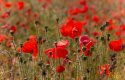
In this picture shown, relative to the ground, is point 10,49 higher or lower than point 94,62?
higher

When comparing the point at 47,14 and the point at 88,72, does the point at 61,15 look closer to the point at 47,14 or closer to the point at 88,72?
the point at 47,14

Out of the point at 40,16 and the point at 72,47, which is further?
the point at 40,16

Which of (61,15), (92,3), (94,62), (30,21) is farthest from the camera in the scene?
(92,3)

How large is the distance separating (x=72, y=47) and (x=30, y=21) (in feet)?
10.1

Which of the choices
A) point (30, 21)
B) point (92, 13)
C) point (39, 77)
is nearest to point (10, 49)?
point (39, 77)

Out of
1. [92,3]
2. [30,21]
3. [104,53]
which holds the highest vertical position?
[92,3]

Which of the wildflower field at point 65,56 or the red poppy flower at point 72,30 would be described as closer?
the wildflower field at point 65,56

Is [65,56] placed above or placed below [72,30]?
below

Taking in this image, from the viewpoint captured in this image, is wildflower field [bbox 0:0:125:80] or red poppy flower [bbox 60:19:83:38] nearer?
wildflower field [bbox 0:0:125:80]

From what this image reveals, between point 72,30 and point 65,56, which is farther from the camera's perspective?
point 72,30

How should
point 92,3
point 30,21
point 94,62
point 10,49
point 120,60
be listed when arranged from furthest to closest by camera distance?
point 92,3 < point 30,21 < point 10,49 < point 120,60 < point 94,62

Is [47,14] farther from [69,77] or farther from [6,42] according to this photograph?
[69,77]

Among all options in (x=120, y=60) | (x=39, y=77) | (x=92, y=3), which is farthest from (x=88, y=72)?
(x=92, y=3)

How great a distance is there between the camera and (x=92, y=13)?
373 inches
